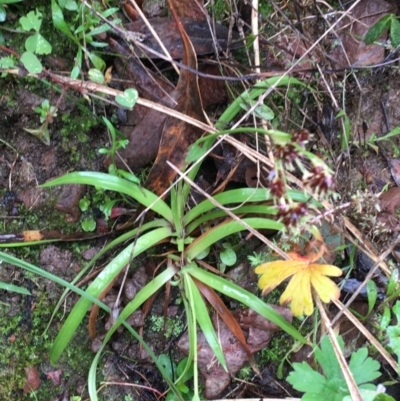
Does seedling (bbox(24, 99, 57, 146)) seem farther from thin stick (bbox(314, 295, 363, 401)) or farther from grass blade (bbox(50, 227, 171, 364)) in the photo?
thin stick (bbox(314, 295, 363, 401))

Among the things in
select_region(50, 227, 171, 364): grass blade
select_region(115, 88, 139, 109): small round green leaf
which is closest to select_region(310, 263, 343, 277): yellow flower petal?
select_region(50, 227, 171, 364): grass blade

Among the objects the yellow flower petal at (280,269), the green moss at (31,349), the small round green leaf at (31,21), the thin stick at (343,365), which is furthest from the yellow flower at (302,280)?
the small round green leaf at (31,21)

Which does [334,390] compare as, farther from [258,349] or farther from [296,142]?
[296,142]

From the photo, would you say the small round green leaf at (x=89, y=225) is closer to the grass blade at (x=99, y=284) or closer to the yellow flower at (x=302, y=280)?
the grass blade at (x=99, y=284)

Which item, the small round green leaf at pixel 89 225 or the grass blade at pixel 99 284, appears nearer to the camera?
the grass blade at pixel 99 284

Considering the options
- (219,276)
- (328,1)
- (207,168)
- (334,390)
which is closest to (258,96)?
(207,168)

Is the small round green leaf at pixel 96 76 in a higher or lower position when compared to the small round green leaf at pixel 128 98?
higher

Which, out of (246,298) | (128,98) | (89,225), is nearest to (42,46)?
(128,98)
